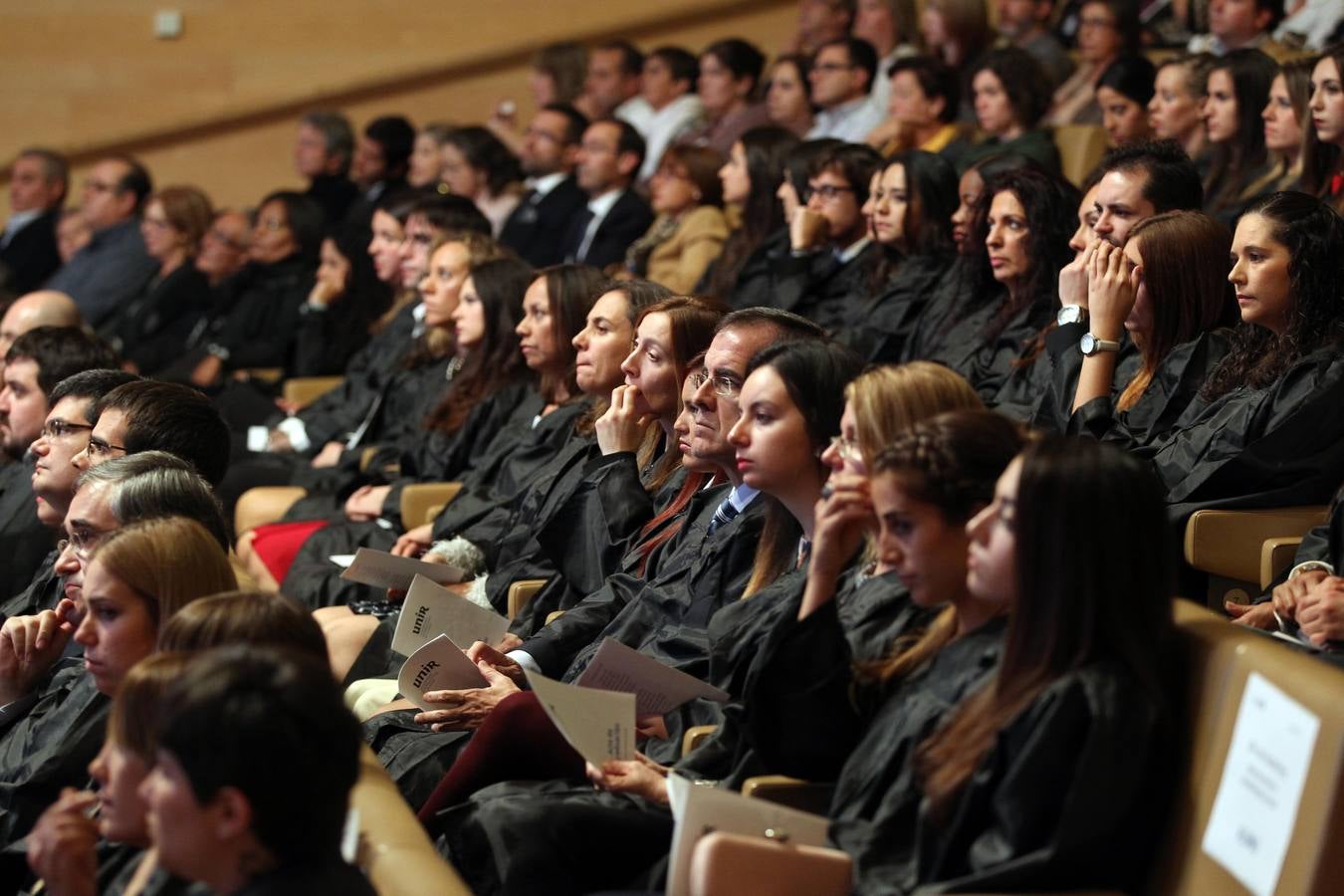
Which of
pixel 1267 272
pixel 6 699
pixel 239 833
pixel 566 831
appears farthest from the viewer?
pixel 1267 272

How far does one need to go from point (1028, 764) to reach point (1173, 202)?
7.77 ft

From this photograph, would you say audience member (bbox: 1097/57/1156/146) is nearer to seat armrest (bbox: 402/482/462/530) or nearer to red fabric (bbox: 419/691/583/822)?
seat armrest (bbox: 402/482/462/530)

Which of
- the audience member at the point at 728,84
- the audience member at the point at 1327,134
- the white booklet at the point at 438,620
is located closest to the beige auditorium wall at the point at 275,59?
the audience member at the point at 728,84

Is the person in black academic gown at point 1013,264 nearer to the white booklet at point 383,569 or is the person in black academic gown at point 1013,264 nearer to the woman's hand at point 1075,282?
the woman's hand at point 1075,282

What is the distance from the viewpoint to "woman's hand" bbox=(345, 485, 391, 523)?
4984 mm

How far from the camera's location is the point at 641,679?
260 centimetres

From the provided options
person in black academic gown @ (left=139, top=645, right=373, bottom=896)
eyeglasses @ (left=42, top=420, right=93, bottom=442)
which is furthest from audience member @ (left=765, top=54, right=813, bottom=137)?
person in black academic gown @ (left=139, top=645, right=373, bottom=896)

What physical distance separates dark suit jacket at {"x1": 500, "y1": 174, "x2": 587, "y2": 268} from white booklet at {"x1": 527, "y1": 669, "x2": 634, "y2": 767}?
474 centimetres

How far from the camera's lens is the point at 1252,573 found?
10.5 feet

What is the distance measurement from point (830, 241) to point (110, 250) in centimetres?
399

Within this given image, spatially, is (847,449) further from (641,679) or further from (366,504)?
(366,504)

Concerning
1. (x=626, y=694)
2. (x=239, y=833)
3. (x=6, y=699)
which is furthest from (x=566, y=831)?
(x=6, y=699)

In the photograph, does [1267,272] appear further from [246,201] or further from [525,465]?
[246,201]

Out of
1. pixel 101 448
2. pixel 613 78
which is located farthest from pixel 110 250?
pixel 101 448
